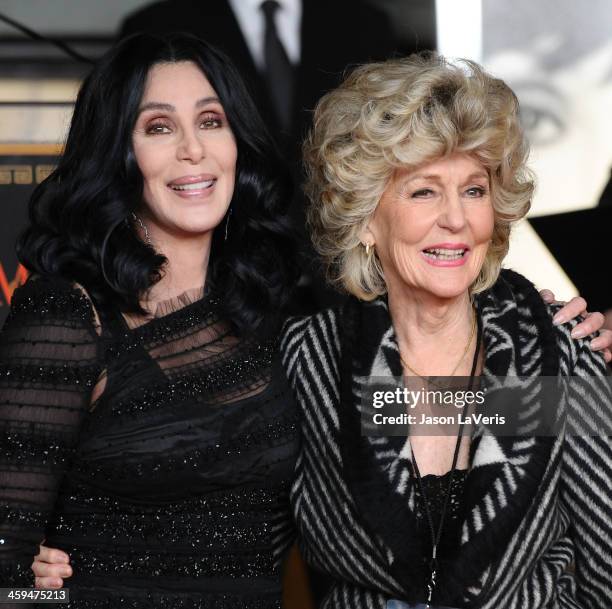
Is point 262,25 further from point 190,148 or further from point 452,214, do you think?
point 452,214

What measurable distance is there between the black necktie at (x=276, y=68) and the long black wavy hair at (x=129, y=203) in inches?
42.7

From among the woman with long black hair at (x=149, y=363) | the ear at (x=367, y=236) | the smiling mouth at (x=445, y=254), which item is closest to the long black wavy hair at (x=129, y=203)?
the woman with long black hair at (x=149, y=363)

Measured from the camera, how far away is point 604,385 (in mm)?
2484

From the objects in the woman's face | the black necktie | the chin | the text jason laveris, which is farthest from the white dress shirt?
the text jason laveris

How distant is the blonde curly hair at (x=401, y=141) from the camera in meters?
2.53

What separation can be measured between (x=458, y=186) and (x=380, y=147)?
0.20m

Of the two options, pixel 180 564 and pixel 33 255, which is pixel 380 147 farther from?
pixel 180 564

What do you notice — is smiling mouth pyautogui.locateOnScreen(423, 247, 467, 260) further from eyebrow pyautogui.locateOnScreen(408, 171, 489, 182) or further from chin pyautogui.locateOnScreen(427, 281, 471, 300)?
eyebrow pyautogui.locateOnScreen(408, 171, 489, 182)

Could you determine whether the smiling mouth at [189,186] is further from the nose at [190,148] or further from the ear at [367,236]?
the ear at [367,236]

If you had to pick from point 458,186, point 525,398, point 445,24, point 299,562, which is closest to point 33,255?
point 458,186

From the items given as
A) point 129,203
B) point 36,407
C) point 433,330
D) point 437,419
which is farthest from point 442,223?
point 36,407

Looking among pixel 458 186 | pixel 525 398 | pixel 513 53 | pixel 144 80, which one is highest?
pixel 513 53

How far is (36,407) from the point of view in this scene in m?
2.27

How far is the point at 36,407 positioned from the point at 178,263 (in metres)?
0.55
